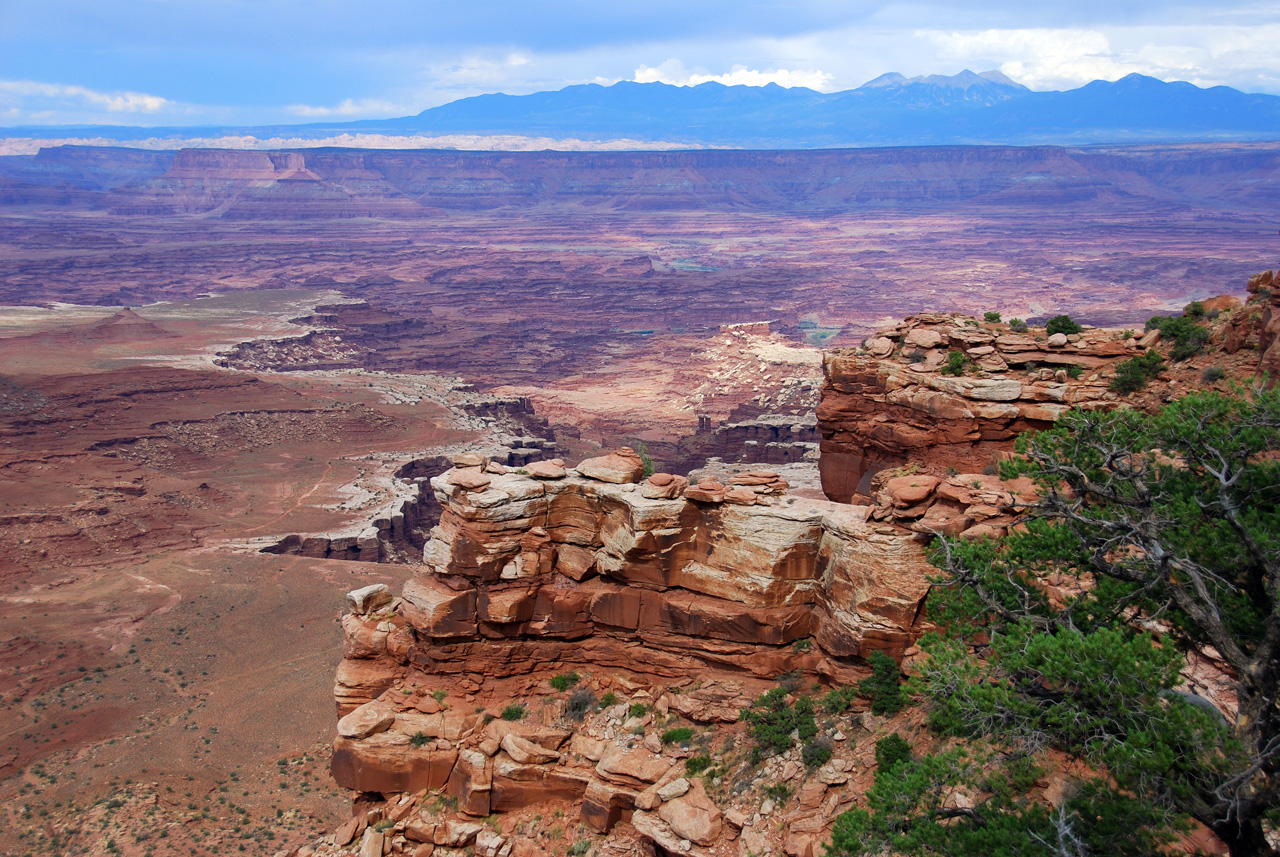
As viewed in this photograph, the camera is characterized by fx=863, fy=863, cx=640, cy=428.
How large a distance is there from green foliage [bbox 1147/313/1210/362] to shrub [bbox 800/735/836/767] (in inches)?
447

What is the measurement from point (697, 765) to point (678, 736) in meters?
0.84

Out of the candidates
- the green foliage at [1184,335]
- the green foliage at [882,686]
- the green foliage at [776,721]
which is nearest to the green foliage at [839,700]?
the green foliage at [882,686]

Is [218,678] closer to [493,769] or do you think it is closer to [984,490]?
[493,769]

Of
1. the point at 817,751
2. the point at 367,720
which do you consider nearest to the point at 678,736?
the point at 817,751

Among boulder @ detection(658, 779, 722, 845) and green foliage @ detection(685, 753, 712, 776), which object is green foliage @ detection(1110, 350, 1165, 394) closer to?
green foliage @ detection(685, 753, 712, 776)

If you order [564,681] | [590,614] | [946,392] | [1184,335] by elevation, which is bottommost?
[564,681]

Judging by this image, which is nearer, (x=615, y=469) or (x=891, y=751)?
(x=891, y=751)

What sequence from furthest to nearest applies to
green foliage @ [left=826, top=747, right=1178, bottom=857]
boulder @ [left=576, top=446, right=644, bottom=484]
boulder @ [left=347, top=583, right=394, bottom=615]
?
boulder @ [left=347, top=583, right=394, bottom=615] → boulder @ [left=576, top=446, right=644, bottom=484] → green foliage @ [left=826, top=747, right=1178, bottom=857]

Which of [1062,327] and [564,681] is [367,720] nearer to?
[564,681]

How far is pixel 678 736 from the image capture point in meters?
16.3

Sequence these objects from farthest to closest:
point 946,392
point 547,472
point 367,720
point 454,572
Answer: point 946,392 → point 547,472 → point 454,572 → point 367,720

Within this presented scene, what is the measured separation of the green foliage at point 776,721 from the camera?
600 inches

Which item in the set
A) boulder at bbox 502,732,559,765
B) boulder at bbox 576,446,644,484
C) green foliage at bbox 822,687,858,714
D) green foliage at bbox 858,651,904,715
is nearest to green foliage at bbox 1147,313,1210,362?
green foliage at bbox 858,651,904,715

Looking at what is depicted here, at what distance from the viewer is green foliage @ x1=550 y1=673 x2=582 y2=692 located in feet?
59.0
